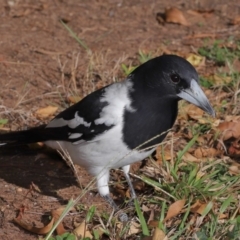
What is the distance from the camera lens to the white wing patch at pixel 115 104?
13.4ft

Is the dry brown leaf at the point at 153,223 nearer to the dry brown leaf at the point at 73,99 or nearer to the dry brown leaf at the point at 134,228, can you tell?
the dry brown leaf at the point at 134,228

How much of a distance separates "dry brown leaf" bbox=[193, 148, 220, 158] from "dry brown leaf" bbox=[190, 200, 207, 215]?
0.80 metres

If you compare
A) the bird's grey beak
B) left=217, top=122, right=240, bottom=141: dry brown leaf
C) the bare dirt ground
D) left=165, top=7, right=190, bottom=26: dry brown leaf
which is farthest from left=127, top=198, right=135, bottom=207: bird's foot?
left=165, top=7, right=190, bottom=26: dry brown leaf

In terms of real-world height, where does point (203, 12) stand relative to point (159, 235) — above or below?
below

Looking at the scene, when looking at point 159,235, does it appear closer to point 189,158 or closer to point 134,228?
point 134,228

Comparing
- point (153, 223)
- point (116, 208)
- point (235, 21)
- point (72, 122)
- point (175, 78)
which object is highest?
point (175, 78)

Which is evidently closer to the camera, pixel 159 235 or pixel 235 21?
pixel 159 235

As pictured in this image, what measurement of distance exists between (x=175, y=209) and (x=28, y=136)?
1223 mm

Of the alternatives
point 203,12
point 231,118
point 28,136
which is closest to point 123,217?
point 28,136

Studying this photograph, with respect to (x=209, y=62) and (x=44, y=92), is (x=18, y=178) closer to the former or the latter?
(x=44, y=92)

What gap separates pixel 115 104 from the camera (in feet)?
13.6

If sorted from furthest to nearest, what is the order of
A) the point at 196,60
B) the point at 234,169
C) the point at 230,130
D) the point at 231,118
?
the point at 196,60 < the point at 231,118 < the point at 230,130 < the point at 234,169

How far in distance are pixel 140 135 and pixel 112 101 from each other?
27 centimetres

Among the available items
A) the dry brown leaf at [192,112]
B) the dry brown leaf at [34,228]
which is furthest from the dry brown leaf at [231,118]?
the dry brown leaf at [34,228]
